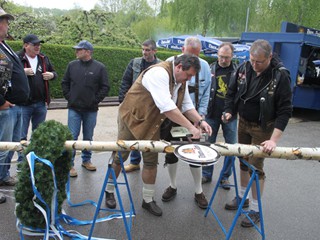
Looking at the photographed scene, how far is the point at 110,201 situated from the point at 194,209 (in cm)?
100

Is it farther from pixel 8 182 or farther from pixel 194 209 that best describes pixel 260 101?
pixel 8 182

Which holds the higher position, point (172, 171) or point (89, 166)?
point (172, 171)

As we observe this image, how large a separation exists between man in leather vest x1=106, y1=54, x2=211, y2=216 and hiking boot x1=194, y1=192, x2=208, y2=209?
0.53 metres

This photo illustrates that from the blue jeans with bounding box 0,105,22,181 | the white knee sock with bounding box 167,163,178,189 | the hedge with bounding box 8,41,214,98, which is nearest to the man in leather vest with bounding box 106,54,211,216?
the white knee sock with bounding box 167,163,178,189

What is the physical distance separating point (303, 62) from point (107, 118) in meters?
6.96

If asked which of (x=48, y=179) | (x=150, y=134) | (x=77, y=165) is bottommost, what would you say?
(x=77, y=165)

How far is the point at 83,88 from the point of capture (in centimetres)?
432

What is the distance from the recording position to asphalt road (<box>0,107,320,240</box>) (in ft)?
10.2

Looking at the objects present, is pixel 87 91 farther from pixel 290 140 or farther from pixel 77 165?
pixel 290 140

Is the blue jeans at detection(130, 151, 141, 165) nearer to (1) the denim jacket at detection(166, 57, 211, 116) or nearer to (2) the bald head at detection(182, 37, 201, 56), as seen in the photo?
(1) the denim jacket at detection(166, 57, 211, 116)

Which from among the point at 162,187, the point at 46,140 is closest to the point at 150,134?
the point at 46,140

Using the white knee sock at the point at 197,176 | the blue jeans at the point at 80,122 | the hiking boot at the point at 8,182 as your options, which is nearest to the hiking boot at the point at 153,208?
the white knee sock at the point at 197,176

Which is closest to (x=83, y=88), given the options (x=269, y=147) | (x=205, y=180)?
(x=205, y=180)

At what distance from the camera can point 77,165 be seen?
4727 millimetres
